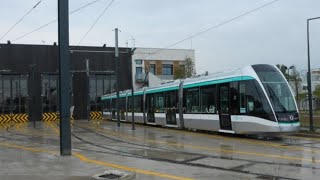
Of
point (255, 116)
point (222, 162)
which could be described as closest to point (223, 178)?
point (222, 162)

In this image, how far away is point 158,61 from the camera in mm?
82500

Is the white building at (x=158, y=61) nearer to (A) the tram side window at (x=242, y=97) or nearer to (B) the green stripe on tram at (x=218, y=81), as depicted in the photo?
(B) the green stripe on tram at (x=218, y=81)

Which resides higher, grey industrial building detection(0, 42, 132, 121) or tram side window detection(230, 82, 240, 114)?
grey industrial building detection(0, 42, 132, 121)

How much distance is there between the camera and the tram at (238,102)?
872 inches

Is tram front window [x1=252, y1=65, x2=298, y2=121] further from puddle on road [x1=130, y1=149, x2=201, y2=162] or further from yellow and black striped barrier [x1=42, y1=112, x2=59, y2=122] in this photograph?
yellow and black striped barrier [x1=42, y1=112, x2=59, y2=122]

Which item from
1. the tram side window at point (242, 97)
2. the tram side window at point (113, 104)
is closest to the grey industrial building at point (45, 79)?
the tram side window at point (113, 104)

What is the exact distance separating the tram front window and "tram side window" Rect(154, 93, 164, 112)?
42.7 feet

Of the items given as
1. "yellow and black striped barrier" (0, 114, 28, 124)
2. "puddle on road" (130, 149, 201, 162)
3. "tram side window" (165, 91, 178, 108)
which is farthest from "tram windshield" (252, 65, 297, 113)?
"yellow and black striped barrier" (0, 114, 28, 124)

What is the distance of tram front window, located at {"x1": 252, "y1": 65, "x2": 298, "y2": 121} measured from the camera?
22109 millimetres

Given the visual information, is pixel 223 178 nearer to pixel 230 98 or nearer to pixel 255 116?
pixel 255 116

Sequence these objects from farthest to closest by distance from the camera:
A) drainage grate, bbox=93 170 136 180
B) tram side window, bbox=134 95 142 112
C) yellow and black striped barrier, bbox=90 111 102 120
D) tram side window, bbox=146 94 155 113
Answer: yellow and black striped barrier, bbox=90 111 102 120, tram side window, bbox=134 95 142 112, tram side window, bbox=146 94 155 113, drainage grate, bbox=93 170 136 180

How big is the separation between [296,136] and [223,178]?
1404 centimetres

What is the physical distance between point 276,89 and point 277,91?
0.11 m

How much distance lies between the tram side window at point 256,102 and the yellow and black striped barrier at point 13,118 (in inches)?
2055
